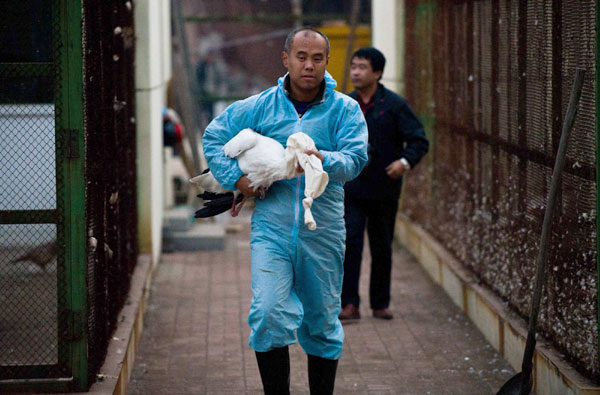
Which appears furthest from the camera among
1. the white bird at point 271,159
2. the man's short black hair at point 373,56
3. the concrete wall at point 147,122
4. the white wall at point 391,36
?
the white wall at point 391,36

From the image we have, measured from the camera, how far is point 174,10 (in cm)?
1268

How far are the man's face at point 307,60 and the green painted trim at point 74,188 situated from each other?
969 mm

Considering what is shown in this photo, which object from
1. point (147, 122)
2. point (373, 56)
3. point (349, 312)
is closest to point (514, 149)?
point (373, 56)

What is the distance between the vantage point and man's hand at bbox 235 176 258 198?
4758 millimetres

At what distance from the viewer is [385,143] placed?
7.56 m

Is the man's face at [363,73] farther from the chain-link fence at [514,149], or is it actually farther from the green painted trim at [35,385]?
the green painted trim at [35,385]

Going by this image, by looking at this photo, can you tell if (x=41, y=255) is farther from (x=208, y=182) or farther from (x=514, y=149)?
(x=514, y=149)

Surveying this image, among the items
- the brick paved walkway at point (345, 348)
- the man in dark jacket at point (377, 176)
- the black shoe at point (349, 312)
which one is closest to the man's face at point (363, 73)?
the man in dark jacket at point (377, 176)

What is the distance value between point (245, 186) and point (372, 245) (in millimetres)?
3059

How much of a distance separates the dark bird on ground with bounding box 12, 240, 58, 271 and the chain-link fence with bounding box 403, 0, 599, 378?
254cm

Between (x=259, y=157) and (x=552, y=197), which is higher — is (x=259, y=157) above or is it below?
above

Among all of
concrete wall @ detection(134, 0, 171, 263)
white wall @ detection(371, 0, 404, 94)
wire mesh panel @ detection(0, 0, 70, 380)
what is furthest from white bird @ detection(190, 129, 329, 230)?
white wall @ detection(371, 0, 404, 94)

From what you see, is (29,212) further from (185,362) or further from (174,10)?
(174,10)

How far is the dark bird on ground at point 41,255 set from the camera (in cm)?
497
